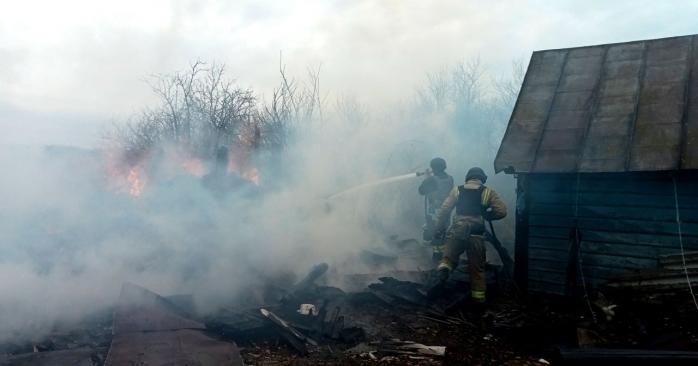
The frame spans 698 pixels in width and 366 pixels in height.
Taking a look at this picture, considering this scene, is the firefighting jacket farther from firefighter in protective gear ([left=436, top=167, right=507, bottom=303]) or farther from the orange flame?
the orange flame

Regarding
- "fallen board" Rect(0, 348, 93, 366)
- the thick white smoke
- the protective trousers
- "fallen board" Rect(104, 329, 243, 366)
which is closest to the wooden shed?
the protective trousers

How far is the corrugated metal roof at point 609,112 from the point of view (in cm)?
676

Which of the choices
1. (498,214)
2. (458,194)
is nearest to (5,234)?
(458,194)

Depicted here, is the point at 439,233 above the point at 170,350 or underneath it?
above

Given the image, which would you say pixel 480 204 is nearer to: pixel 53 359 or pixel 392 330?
pixel 392 330

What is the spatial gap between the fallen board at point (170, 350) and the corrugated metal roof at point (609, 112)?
4876mm

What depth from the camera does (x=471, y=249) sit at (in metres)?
7.03

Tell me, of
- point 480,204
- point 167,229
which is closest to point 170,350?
point 167,229

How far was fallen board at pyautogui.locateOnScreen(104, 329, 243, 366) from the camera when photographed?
5031mm

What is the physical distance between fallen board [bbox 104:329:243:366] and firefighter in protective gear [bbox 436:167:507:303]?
3.45m

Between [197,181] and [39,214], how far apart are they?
3100mm

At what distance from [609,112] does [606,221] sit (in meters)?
1.75

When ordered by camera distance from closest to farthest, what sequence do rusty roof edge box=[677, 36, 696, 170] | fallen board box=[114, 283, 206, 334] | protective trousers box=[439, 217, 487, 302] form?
fallen board box=[114, 283, 206, 334], rusty roof edge box=[677, 36, 696, 170], protective trousers box=[439, 217, 487, 302]

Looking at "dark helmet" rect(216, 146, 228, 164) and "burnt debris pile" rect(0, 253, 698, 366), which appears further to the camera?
"dark helmet" rect(216, 146, 228, 164)
